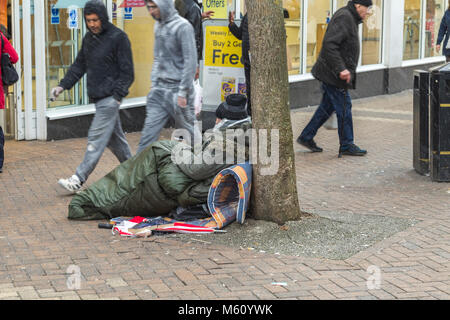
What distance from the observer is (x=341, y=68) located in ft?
32.9

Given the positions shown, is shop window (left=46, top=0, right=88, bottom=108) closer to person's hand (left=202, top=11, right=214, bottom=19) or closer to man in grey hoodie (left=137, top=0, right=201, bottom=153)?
person's hand (left=202, top=11, right=214, bottom=19)

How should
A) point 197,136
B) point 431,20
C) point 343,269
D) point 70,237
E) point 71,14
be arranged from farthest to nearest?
point 431,20 → point 71,14 → point 197,136 → point 70,237 → point 343,269

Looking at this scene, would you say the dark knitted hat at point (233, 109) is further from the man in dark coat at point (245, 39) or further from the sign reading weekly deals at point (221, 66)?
the sign reading weekly deals at point (221, 66)

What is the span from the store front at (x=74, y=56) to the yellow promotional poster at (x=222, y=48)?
1.33 meters

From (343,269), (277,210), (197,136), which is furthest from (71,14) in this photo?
(343,269)

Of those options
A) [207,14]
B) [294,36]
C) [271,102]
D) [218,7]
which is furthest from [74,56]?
[271,102]

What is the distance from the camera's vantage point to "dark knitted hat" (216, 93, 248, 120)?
26.7 feet

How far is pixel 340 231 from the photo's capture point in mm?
6691

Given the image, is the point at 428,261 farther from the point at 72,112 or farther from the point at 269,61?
the point at 72,112

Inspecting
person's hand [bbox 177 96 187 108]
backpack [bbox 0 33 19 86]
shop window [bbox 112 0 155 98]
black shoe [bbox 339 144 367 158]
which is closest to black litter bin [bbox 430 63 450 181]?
black shoe [bbox 339 144 367 158]

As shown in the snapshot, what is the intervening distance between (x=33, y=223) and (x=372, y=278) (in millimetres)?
2988

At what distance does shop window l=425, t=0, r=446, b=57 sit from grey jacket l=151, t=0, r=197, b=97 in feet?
39.8

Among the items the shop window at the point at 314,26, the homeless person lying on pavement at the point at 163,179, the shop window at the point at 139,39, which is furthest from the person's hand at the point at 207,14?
the homeless person lying on pavement at the point at 163,179

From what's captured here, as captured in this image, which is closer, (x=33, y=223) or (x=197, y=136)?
(x=33, y=223)
